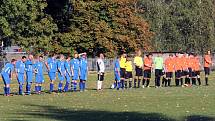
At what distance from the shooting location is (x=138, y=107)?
963 inches

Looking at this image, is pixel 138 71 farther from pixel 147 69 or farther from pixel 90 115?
pixel 90 115

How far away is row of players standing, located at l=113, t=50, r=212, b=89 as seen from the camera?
3900 cm

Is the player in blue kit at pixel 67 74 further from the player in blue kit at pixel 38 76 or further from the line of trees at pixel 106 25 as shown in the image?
the line of trees at pixel 106 25

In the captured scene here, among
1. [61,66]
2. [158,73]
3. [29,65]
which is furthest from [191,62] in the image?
[29,65]

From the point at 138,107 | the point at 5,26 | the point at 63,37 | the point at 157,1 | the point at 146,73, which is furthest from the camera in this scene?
the point at 157,1

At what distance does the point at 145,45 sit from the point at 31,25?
18152 millimetres

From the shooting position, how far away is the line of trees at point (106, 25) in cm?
6556

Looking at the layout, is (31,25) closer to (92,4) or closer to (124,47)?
(92,4)

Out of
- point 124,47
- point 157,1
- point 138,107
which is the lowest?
point 138,107

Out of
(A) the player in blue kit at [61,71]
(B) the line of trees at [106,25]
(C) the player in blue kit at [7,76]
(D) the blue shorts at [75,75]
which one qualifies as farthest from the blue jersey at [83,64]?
(B) the line of trees at [106,25]

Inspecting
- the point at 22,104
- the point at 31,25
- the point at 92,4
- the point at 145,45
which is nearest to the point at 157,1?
the point at 145,45

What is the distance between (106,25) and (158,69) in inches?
1333

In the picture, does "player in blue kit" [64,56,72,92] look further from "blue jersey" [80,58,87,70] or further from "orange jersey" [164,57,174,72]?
"orange jersey" [164,57,174,72]

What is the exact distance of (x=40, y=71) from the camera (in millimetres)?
35094
